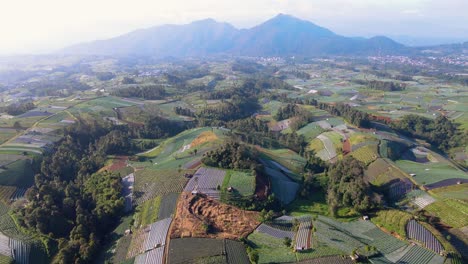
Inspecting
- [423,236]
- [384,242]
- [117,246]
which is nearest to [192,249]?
[117,246]

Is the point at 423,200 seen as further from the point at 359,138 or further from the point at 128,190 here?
the point at 128,190

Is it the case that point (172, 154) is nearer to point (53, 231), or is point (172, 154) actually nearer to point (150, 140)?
point (150, 140)

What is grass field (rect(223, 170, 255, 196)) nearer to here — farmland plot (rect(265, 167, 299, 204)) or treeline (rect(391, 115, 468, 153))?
farmland plot (rect(265, 167, 299, 204))

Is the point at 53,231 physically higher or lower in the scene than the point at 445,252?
lower

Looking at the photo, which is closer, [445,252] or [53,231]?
[445,252]

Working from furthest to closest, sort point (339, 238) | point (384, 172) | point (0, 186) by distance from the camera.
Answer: point (384, 172) < point (0, 186) < point (339, 238)

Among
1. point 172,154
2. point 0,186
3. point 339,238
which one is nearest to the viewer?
point 339,238

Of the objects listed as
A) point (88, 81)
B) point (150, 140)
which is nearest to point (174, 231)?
point (150, 140)
